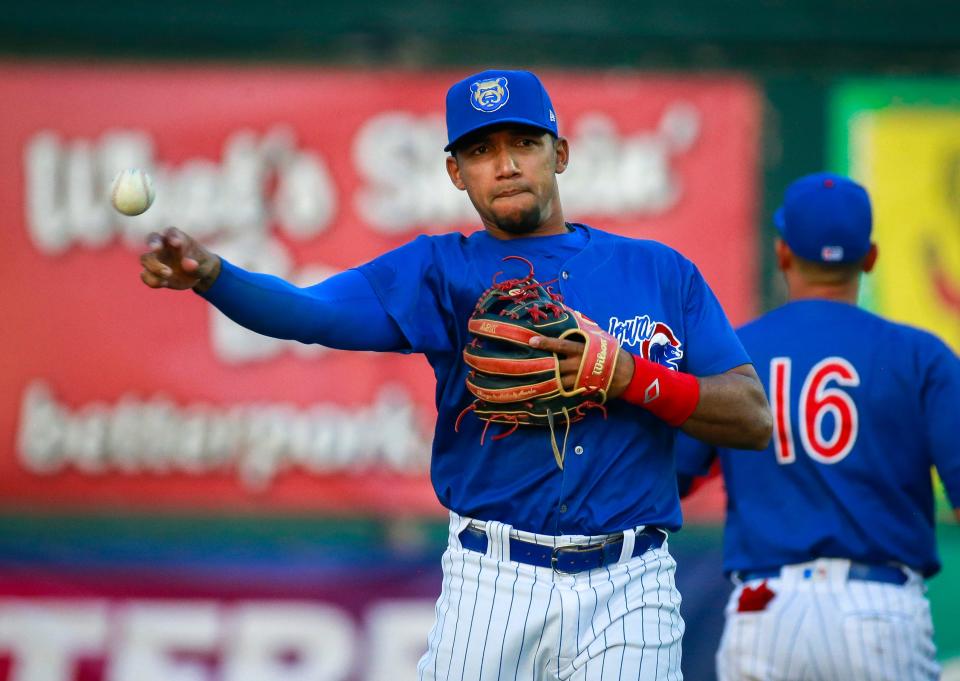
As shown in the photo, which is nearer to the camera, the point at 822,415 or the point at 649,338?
the point at 649,338

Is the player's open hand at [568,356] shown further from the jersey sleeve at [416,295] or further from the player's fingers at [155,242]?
the player's fingers at [155,242]

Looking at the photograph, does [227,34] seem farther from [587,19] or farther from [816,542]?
[816,542]

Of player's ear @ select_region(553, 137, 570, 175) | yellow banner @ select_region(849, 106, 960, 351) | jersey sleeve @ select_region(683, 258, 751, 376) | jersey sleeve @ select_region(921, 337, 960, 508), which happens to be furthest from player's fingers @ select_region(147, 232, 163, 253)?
yellow banner @ select_region(849, 106, 960, 351)

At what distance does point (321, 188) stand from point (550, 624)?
3.86 metres

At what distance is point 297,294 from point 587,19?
3.92m

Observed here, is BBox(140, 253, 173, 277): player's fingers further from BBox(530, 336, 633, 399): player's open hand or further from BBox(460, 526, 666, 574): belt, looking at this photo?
BBox(460, 526, 666, 574): belt

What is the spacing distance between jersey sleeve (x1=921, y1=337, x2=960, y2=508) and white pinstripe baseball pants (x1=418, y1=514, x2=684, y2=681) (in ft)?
3.95

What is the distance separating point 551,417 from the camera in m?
3.12

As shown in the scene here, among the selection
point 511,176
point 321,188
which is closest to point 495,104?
point 511,176

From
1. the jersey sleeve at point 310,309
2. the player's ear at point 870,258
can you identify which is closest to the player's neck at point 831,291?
the player's ear at point 870,258

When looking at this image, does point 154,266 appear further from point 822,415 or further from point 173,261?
point 822,415

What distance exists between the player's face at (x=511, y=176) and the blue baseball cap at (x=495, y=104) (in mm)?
43

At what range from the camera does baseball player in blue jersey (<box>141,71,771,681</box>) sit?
3.09 meters

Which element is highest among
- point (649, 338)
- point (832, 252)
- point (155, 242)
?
point (832, 252)
